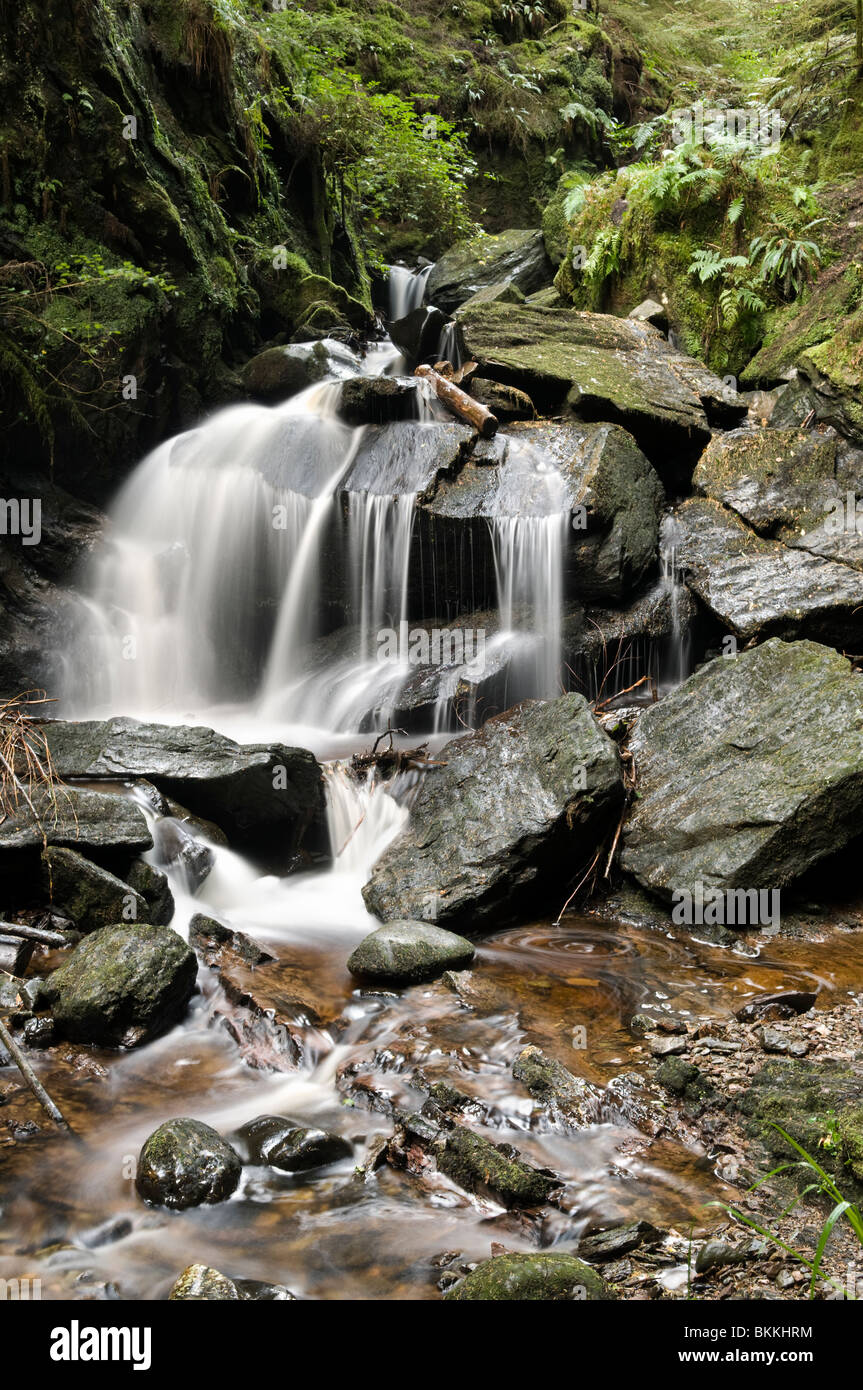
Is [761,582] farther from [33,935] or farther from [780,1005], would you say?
[33,935]

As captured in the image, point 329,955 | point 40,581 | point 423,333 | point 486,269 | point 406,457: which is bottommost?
point 329,955

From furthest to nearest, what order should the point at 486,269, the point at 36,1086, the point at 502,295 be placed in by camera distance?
the point at 486,269 < the point at 502,295 < the point at 36,1086

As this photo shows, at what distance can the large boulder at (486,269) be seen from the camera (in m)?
15.7

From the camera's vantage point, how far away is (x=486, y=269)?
1583 centimetres

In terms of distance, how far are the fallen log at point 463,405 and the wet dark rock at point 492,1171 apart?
7.32 meters

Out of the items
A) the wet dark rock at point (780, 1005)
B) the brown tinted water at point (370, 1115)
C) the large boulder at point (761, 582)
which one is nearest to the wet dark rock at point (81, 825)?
the brown tinted water at point (370, 1115)

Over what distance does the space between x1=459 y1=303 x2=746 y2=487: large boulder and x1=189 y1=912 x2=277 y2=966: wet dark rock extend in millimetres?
6465

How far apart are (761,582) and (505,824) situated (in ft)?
11.3

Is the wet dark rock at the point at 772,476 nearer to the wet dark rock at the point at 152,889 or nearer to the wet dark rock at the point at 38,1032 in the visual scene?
the wet dark rock at the point at 152,889

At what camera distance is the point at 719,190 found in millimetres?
10406

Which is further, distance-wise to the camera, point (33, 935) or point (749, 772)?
point (749, 772)

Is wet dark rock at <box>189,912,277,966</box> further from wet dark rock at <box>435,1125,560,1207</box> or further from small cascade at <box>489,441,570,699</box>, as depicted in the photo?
small cascade at <box>489,441,570,699</box>

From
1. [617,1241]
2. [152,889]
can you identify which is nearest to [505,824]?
[152,889]
